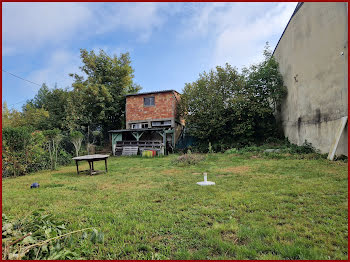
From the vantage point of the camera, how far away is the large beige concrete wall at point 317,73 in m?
7.60

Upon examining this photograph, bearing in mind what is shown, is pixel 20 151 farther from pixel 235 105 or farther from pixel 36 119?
pixel 36 119

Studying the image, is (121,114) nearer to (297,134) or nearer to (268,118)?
(268,118)

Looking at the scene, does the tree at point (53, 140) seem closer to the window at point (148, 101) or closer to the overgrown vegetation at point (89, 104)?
the overgrown vegetation at point (89, 104)

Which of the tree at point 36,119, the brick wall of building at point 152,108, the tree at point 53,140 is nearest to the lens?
the tree at point 53,140

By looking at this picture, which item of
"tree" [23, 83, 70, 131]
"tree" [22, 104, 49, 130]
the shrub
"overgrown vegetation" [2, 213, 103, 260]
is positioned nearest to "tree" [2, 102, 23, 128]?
"tree" [22, 104, 49, 130]

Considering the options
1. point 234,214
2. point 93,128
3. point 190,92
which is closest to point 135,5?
point 234,214

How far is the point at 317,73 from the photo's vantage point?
9023 millimetres

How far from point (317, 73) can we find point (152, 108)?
1252 centimetres

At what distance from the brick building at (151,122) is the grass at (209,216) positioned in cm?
1105

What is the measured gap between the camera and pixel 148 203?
3.89m

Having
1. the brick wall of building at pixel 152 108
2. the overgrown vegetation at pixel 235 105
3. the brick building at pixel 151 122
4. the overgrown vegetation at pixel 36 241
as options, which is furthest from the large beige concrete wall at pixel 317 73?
the overgrown vegetation at pixel 36 241

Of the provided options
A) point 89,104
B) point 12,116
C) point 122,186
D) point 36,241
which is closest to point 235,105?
point 122,186

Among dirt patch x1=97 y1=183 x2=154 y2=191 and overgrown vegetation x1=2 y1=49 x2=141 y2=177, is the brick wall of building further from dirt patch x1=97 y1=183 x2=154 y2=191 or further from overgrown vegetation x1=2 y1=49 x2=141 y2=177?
dirt patch x1=97 y1=183 x2=154 y2=191

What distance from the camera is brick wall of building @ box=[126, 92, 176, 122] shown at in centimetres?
1717
